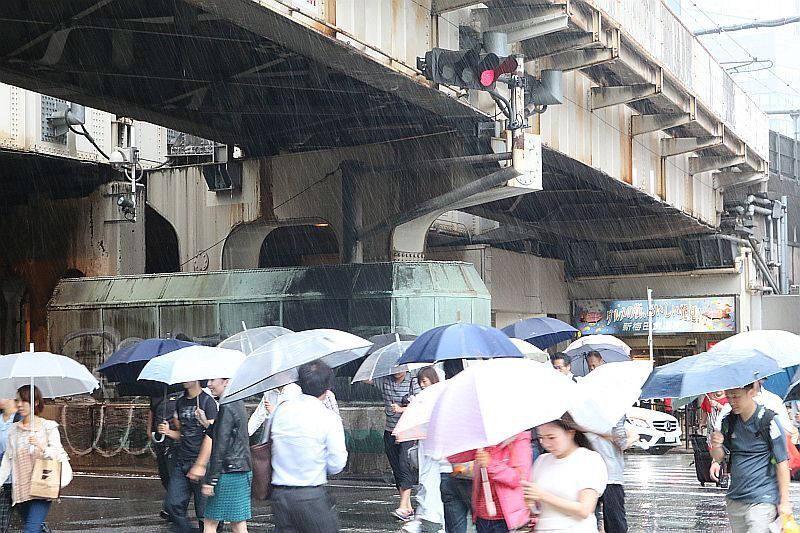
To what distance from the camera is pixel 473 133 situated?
20359mm

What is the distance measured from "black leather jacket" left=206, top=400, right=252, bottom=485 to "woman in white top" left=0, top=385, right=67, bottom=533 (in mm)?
1226

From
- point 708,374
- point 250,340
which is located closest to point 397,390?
point 250,340

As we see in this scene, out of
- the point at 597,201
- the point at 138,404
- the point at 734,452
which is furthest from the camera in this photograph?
the point at 597,201

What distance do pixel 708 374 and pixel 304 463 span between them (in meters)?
2.54

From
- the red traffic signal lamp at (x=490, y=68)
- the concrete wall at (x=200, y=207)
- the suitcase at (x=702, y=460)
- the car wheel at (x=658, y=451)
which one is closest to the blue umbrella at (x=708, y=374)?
the red traffic signal lamp at (x=490, y=68)

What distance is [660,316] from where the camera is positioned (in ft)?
127

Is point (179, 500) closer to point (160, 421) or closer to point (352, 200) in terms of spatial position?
point (160, 421)

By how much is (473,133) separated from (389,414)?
26.5ft

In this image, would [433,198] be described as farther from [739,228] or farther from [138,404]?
[739,228]

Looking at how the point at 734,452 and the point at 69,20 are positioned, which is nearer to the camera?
the point at 734,452

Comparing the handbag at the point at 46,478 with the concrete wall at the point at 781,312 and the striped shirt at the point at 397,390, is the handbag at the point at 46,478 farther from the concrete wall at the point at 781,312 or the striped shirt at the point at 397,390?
the concrete wall at the point at 781,312

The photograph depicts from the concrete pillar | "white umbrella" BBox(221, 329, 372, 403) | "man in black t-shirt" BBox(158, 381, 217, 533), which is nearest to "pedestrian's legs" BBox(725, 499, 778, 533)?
"white umbrella" BBox(221, 329, 372, 403)

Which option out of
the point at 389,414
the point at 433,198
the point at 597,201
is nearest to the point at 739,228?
the point at 597,201

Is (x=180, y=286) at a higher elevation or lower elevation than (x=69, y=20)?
lower
